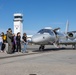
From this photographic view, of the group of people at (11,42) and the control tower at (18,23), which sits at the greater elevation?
the control tower at (18,23)

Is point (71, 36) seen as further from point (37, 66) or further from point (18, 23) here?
point (18, 23)

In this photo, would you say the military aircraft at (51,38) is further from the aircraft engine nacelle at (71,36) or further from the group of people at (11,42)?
the group of people at (11,42)

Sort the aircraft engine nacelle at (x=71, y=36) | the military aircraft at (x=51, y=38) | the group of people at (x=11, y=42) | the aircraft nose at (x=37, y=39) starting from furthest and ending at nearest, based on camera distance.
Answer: the aircraft engine nacelle at (x=71, y=36), the military aircraft at (x=51, y=38), the aircraft nose at (x=37, y=39), the group of people at (x=11, y=42)

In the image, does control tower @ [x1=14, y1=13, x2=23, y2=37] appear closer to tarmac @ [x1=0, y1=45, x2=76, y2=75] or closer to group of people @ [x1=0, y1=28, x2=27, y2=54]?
group of people @ [x1=0, y1=28, x2=27, y2=54]

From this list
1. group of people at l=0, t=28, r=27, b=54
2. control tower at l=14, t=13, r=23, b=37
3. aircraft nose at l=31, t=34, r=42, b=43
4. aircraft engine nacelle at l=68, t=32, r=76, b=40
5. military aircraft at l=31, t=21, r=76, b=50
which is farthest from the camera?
control tower at l=14, t=13, r=23, b=37

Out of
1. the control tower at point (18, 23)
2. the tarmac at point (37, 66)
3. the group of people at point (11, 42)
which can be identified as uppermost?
the control tower at point (18, 23)

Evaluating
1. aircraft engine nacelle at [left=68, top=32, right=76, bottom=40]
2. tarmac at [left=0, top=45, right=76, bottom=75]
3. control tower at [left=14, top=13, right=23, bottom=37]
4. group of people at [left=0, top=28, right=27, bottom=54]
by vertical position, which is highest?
control tower at [left=14, top=13, right=23, bottom=37]

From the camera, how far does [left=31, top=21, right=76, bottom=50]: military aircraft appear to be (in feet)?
84.7

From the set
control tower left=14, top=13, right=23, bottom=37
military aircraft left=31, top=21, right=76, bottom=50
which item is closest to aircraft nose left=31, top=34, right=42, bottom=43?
military aircraft left=31, top=21, right=76, bottom=50

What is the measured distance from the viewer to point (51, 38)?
1091 inches

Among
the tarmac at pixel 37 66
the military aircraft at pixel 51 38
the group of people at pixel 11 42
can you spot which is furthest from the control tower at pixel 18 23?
the tarmac at pixel 37 66

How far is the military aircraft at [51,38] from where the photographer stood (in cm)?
2582

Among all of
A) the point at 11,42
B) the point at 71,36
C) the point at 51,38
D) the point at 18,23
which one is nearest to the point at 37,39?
the point at 51,38

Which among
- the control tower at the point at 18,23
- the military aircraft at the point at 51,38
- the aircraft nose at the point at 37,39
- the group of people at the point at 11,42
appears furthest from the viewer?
the control tower at the point at 18,23
